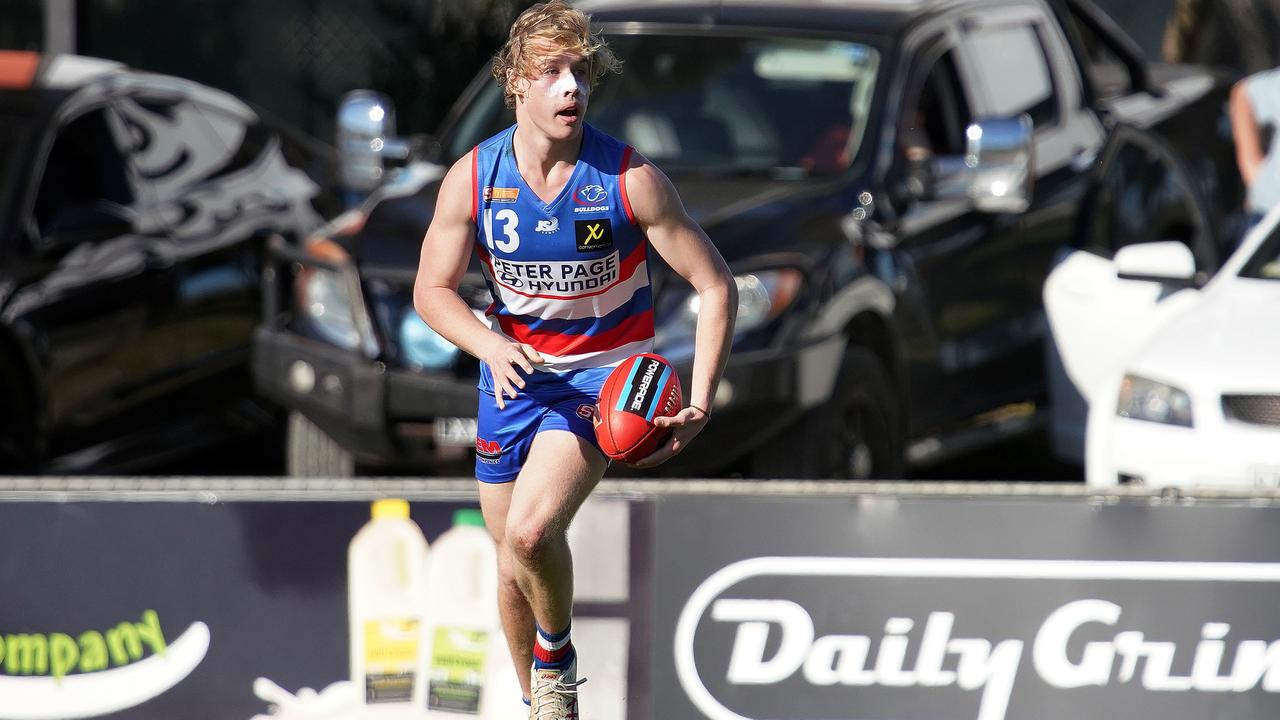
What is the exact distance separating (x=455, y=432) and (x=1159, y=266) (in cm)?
260

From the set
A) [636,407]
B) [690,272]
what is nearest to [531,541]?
[636,407]

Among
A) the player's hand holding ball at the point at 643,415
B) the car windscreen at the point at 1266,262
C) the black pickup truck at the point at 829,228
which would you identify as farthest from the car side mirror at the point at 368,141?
the player's hand holding ball at the point at 643,415

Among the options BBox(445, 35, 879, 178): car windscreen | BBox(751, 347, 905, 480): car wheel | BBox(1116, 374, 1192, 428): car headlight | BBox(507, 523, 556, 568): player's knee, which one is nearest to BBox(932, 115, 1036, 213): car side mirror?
BBox(445, 35, 879, 178): car windscreen

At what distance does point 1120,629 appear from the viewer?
227 inches

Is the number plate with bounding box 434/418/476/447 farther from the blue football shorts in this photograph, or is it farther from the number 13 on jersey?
the number 13 on jersey

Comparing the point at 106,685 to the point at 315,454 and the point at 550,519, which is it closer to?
the point at 550,519

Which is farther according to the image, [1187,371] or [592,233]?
[1187,371]

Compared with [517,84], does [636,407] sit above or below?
below

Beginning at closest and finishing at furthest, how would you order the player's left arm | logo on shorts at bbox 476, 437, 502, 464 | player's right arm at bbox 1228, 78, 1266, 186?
1. the player's left arm
2. logo on shorts at bbox 476, 437, 502, 464
3. player's right arm at bbox 1228, 78, 1266, 186

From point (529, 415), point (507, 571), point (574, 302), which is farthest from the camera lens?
point (507, 571)

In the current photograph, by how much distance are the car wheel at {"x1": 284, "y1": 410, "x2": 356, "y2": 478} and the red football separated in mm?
3403

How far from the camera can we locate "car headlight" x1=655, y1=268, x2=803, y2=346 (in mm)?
7195

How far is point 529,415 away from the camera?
17.0 ft

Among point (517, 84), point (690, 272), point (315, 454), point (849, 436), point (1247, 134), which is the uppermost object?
point (517, 84)
